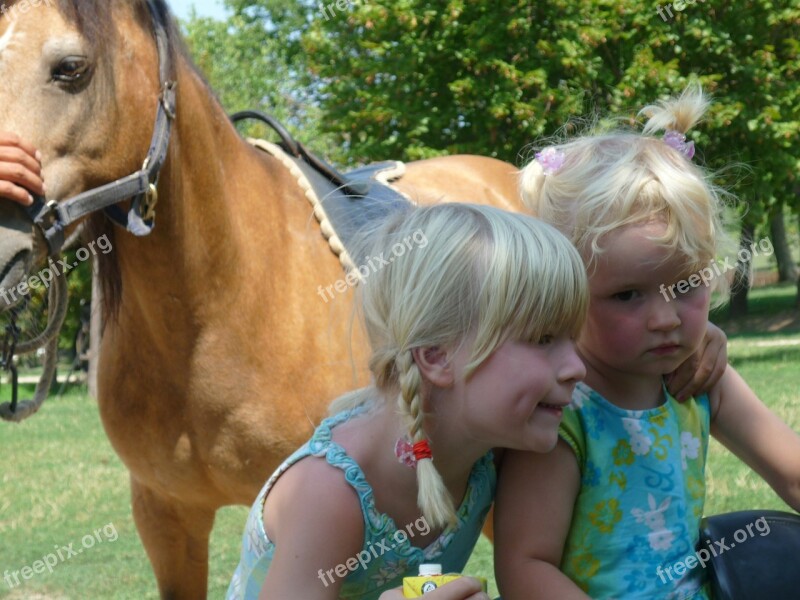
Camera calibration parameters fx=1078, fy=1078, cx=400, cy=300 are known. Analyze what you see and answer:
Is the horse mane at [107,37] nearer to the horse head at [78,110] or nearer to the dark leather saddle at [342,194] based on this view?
the horse head at [78,110]

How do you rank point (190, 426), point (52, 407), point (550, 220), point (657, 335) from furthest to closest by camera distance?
point (52, 407) → point (190, 426) → point (550, 220) → point (657, 335)

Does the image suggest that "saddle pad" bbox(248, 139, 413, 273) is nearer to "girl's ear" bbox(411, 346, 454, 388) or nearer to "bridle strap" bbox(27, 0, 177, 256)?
"bridle strap" bbox(27, 0, 177, 256)

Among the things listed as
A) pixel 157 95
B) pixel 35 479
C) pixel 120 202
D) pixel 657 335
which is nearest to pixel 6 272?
pixel 120 202

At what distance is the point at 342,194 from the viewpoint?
3.34 m

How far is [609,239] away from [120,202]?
1390 millimetres

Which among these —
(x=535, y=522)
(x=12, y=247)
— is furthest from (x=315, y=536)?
(x=12, y=247)

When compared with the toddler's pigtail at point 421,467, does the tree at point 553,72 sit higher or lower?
lower

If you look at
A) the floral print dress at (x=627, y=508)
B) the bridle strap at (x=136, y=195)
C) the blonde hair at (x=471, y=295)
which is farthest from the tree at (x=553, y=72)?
the blonde hair at (x=471, y=295)

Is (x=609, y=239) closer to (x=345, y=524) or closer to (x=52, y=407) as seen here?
(x=345, y=524)

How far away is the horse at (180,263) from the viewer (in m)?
2.58

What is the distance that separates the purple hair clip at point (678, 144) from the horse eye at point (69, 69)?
1.38 metres

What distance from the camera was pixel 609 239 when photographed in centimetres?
182

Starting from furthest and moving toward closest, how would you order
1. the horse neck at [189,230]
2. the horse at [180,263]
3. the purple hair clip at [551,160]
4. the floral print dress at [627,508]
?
the horse neck at [189,230], the horse at [180,263], the purple hair clip at [551,160], the floral print dress at [627,508]

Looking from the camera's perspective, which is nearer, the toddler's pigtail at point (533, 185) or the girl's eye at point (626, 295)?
the girl's eye at point (626, 295)
